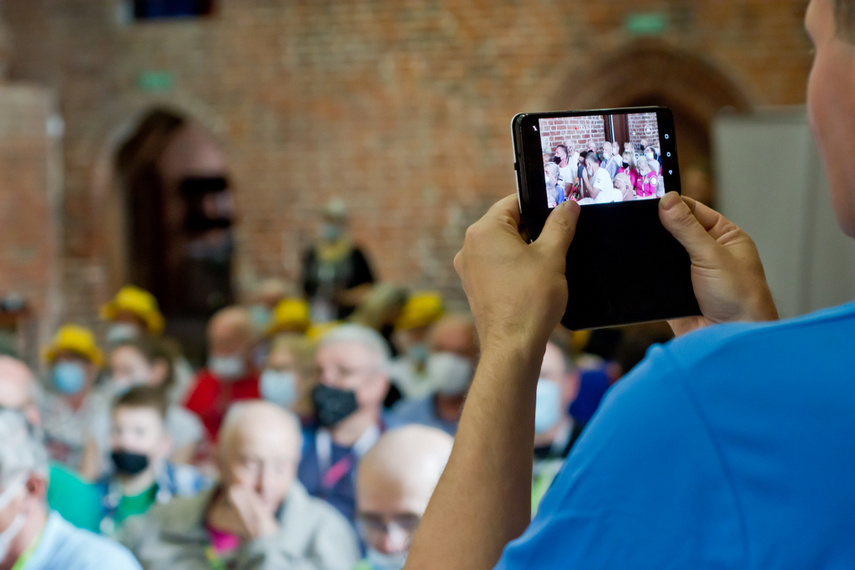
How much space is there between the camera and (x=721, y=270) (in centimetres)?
80

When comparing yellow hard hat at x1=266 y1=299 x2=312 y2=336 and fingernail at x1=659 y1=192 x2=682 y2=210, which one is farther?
yellow hard hat at x1=266 y1=299 x2=312 y2=336

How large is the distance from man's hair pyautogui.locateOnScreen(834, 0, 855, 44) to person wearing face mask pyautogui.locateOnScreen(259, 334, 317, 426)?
3.30 metres

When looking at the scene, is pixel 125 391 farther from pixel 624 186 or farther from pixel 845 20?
pixel 845 20

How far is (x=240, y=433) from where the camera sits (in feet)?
8.83

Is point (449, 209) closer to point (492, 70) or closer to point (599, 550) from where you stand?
point (492, 70)

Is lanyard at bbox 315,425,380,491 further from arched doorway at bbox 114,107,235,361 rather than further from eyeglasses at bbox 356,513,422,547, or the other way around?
arched doorway at bbox 114,107,235,361

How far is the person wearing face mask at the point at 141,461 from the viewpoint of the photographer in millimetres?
3094

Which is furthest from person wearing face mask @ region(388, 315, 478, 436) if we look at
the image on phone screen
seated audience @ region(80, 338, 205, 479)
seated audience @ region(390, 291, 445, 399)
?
the image on phone screen

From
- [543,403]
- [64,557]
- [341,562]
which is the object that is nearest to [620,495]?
[64,557]

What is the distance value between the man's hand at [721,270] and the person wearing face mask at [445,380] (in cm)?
250

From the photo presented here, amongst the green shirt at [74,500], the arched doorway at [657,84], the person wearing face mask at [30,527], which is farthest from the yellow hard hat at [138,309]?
the arched doorway at [657,84]

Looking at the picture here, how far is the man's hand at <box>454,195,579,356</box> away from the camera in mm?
707

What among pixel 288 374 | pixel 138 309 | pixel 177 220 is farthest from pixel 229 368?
pixel 177 220

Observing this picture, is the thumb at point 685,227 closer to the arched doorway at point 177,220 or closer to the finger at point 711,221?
the finger at point 711,221
